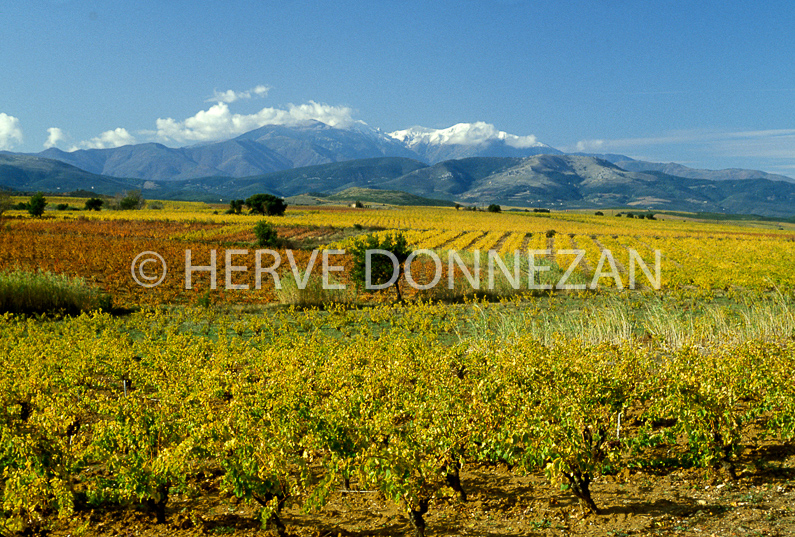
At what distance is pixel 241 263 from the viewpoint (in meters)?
34.1

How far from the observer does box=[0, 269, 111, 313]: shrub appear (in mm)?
19844

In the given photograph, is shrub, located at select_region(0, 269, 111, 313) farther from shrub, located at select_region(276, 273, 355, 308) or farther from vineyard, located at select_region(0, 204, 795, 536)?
vineyard, located at select_region(0, 204, 795, 536)

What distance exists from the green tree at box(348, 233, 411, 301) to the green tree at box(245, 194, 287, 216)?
63.4 meters

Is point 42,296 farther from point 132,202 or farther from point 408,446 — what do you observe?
point 132,202

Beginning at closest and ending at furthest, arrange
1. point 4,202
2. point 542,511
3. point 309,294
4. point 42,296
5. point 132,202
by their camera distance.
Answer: point 542,511 < point 42,296 < point 309,294 < point 4,202 < point 132,202

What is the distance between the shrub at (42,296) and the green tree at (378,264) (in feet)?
35.1

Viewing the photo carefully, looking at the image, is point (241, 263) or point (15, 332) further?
point (241, 263)

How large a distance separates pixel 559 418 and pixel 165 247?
37.2 meters

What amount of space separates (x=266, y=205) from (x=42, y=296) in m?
64.8

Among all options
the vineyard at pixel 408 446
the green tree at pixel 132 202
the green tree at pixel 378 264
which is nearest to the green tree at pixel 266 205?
the green tree at pixel 132 202

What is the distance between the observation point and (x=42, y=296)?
20.3 metres

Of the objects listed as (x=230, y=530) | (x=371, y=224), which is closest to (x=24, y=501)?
(x=230, y=530)

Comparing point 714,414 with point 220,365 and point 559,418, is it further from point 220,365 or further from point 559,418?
point 220,365

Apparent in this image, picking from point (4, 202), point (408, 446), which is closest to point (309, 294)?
point (408, 446)
